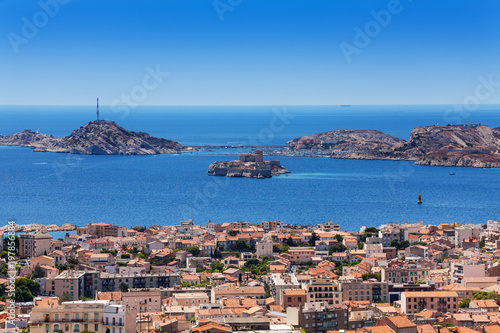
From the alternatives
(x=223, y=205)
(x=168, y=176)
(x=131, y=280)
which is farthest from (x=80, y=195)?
(x=131, y=280)

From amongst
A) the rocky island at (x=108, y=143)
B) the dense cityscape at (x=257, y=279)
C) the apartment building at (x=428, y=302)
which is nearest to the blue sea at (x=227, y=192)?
the rocky island at (x=108, y=143)

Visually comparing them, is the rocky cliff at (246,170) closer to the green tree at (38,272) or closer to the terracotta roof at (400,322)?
the green tree at (38,272)

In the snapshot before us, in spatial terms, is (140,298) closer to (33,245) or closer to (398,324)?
(398,324)

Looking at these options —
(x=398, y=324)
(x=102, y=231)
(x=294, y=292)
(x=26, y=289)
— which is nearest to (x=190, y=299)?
(x=294, y=292)

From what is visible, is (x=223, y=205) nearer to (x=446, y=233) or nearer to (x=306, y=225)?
(x=306, y=225)

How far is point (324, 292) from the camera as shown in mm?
21547

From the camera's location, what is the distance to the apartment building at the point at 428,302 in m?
21.5

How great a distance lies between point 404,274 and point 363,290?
2921mm

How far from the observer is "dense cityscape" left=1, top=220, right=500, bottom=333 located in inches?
666

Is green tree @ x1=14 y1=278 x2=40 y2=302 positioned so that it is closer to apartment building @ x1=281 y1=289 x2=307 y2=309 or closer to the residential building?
apartment building @ x1=281 y1=289 x2=307 y2=309

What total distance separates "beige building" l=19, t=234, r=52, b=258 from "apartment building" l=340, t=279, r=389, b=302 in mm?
10777

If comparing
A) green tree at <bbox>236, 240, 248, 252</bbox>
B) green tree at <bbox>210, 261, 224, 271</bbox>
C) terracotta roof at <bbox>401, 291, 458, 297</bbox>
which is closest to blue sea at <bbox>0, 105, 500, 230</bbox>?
green tree at <bbox>236, 240, 248, 252</bbox>

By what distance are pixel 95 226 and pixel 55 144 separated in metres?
71.4

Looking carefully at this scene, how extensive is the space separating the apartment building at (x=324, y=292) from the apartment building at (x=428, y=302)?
1459 millimetres
